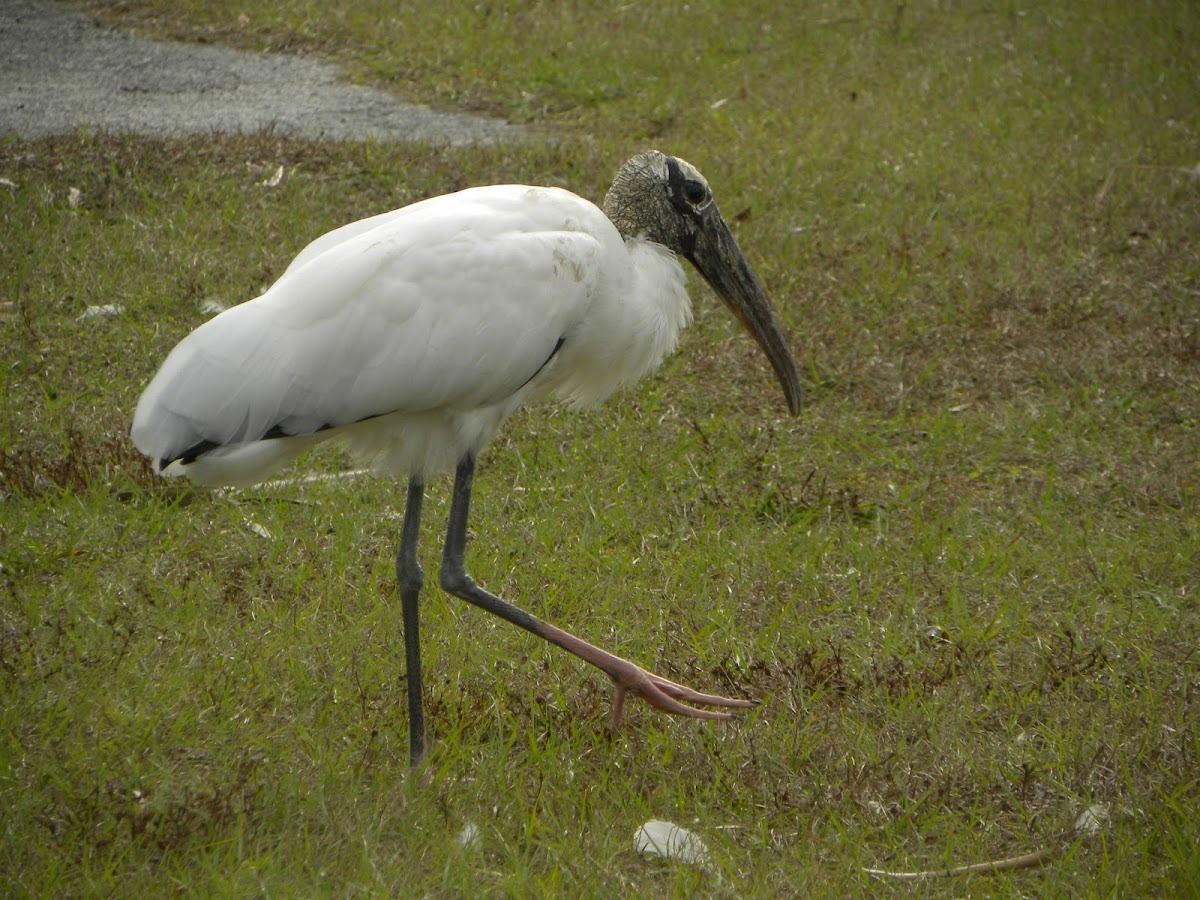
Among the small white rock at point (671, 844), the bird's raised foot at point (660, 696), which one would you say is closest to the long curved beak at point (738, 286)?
the bird's raised foot at point (660, 696)

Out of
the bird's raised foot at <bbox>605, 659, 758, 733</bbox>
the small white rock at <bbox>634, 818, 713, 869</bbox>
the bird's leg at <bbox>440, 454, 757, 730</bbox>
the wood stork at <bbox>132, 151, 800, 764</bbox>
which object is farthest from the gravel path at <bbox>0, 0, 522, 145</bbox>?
the small white rock at <bbox>634, 818, 713, 869</bbox>

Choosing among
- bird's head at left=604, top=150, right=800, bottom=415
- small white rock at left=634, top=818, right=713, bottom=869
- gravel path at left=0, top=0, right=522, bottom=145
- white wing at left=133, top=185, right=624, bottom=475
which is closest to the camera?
small white rock at left=634, top=818, right=713, bottom=869

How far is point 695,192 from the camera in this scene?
4.04 m

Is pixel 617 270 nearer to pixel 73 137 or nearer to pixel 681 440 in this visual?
pixel 681 440

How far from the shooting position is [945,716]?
371 cm

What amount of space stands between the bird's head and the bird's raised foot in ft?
3.18

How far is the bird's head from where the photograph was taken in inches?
158

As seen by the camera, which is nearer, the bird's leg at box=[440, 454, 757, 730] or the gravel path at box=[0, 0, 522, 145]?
the bird's leg at box=[440, 454, 757, 730]

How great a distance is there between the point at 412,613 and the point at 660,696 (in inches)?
26.1

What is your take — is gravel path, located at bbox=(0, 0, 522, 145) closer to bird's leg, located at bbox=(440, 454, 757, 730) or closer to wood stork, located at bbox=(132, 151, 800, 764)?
wood stork, located at bbox=(132, 151, 800, 764)

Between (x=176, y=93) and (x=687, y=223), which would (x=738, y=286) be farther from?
(x=176, y=93)

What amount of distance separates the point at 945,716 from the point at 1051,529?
1321mm

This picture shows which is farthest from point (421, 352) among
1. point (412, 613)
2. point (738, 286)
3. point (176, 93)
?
point (176, 93)

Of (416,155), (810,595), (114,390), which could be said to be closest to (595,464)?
(810,595)
